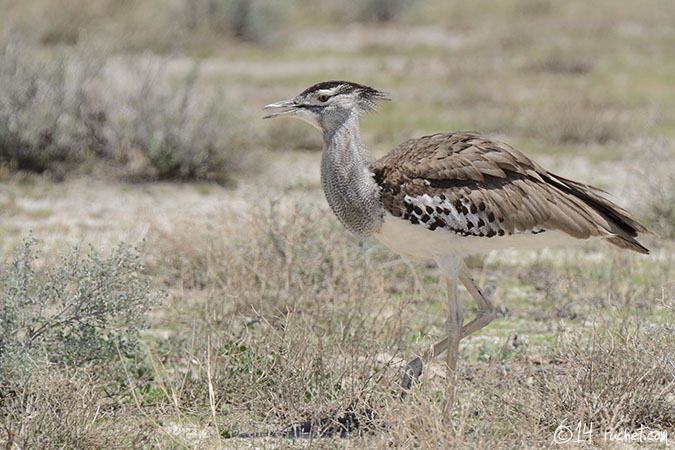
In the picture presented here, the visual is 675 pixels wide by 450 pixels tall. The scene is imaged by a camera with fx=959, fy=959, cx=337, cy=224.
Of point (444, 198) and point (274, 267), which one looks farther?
point (274, 267)

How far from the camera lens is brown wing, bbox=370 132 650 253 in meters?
4.02

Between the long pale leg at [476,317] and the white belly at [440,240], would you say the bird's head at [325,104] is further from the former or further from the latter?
the long pale leg at [476,317]

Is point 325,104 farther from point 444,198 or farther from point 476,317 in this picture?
point 476,317

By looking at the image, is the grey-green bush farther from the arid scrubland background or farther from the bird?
the bird

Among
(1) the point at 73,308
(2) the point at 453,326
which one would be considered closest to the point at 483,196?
(2) the point at 453,326

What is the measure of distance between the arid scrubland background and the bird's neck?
45cm

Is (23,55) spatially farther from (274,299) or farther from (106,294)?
(106,294)

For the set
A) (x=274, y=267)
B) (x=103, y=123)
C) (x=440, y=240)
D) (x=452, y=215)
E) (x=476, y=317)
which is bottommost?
(x=103, y=123)

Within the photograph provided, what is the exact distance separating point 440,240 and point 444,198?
18 cm

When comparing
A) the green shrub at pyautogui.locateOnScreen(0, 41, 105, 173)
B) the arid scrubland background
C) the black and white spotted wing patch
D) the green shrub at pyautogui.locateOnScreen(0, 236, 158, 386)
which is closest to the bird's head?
the black and white spotted wing patch

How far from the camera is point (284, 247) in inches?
212

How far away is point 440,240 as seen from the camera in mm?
4062

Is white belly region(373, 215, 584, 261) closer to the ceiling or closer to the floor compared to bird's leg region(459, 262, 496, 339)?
closer to the ceiling

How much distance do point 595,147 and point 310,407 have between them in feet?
21.0
